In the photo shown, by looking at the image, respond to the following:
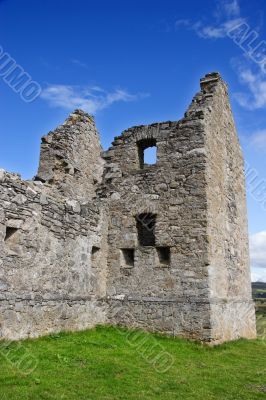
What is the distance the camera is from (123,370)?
23.2ft

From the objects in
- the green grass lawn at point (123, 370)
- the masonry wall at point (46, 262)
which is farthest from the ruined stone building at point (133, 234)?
the green grass lawn at point (123, 370)

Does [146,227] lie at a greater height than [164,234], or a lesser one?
greater

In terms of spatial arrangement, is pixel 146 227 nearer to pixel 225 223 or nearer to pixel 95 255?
pixel 95 255

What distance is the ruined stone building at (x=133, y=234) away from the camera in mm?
8977

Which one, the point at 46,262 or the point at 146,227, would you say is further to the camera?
the point at 146,227

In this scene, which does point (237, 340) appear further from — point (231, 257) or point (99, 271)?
point (99, 271)

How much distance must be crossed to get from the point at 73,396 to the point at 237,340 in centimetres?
803

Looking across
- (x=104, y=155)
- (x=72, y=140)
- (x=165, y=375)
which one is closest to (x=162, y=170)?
(x=104, y=155)

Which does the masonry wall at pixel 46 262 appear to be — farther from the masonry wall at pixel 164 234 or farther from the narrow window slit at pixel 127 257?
the masonry wall at pixel 164 234

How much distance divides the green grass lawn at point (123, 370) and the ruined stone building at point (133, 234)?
730 mm

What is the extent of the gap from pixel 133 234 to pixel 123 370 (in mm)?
5372

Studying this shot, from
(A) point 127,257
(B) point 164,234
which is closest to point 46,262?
(A) point 127,257

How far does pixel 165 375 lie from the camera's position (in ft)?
23.3

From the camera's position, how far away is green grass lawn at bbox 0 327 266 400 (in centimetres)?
576
